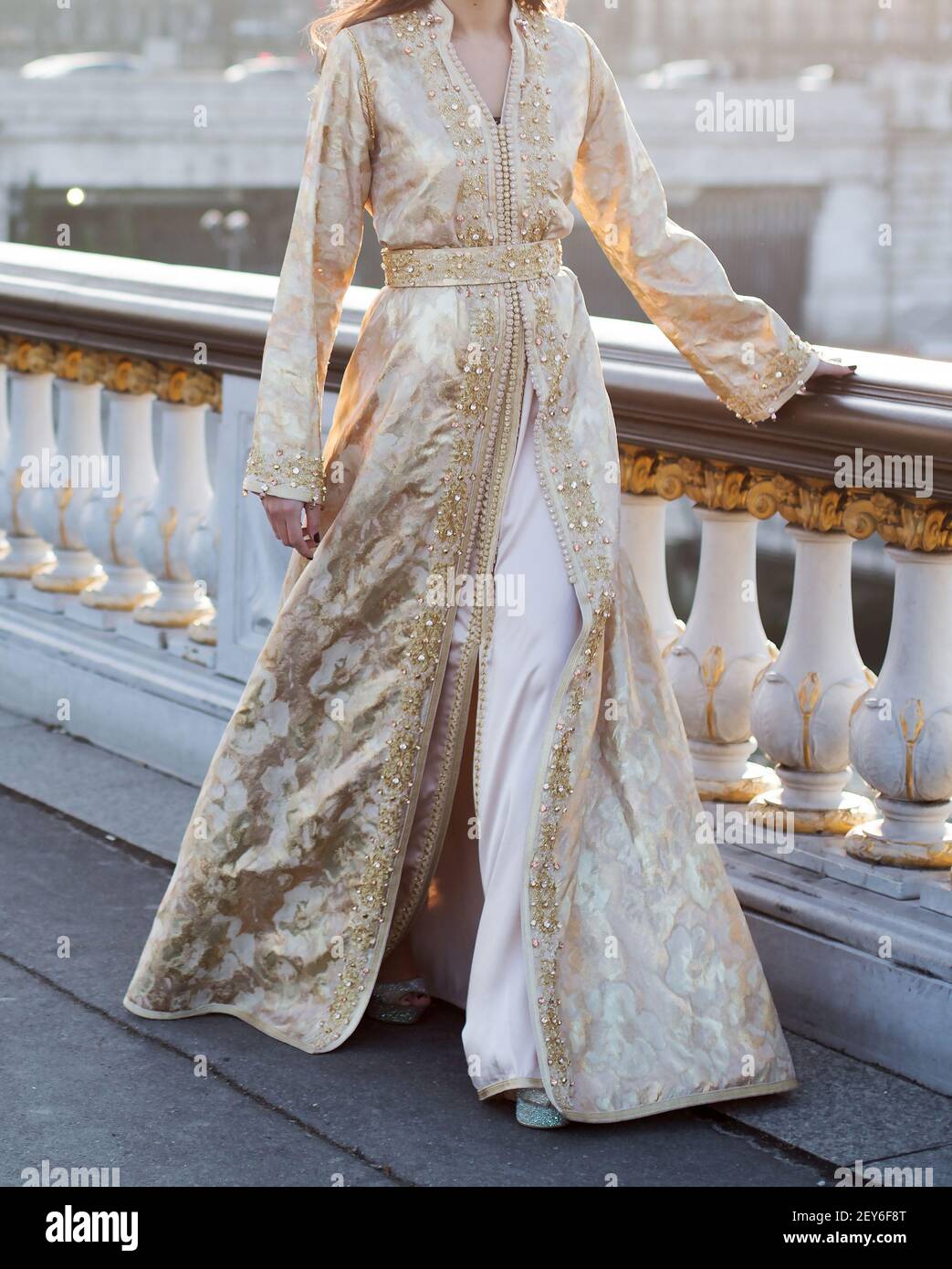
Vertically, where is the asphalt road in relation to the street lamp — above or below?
below

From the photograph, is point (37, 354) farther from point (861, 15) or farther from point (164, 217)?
point (861, 15)

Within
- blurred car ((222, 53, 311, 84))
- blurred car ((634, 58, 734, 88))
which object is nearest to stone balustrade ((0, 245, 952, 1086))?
blurred car ((222, 53, 311, 84))

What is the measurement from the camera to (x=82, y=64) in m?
39.2

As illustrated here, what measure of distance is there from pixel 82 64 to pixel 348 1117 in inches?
1527

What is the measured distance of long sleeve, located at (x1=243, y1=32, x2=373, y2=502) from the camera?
3.01m

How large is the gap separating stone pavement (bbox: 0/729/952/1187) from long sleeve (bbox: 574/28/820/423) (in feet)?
3.57

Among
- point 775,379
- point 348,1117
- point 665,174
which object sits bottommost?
point 348,1117

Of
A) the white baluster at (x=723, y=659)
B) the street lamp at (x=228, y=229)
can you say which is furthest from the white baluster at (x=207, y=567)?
the street lamp at (x=228, y=229)

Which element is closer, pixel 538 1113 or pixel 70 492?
pixel 538 1113

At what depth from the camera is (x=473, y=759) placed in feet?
10.3

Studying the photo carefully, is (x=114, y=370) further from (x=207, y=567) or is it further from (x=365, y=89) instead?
(x=365, y=89)

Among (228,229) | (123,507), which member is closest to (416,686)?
(123,507)

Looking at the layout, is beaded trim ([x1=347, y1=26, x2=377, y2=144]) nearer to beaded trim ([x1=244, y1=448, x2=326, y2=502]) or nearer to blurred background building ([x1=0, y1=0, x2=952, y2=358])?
beaded trim ([x1=244, y1=448, x2=326, y2=502])

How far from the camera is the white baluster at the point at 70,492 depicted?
5012mm
